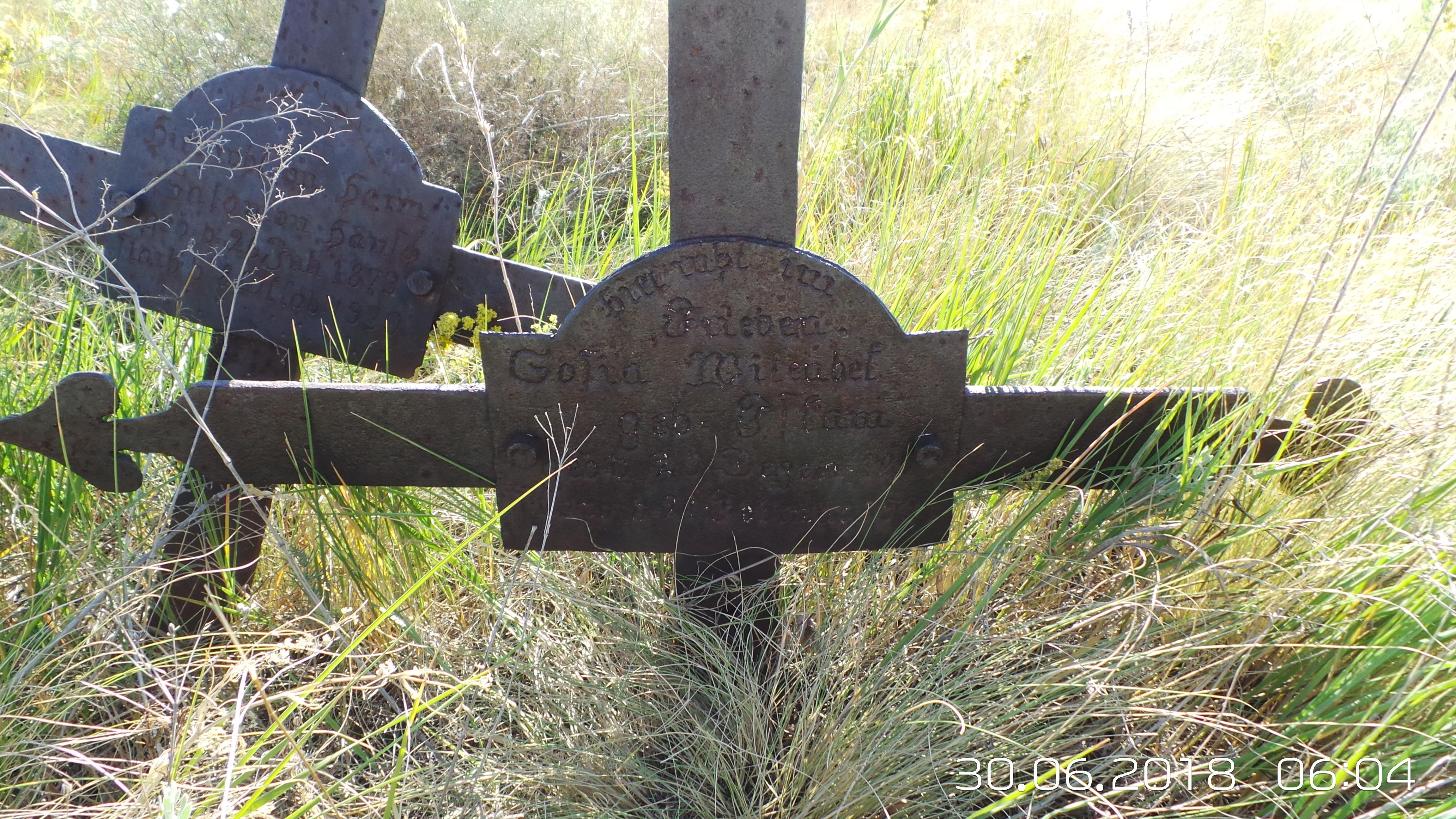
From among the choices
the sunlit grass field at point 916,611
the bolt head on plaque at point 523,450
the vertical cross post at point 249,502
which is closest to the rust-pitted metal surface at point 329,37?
the vertical cross post at point 249,502

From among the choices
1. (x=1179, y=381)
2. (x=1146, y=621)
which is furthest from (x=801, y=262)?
(x=1179, y=381)

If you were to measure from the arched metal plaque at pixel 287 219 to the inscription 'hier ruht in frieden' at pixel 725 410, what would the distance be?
0.48 meters

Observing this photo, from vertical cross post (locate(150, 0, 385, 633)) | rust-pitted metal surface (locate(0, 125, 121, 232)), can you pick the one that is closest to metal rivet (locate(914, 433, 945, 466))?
vertical cross post (locate(150, 0, 385, 633))

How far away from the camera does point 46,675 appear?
4.88 ft

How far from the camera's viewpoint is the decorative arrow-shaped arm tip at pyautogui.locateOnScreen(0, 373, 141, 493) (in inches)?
52.6

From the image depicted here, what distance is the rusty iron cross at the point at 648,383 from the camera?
1357 mm

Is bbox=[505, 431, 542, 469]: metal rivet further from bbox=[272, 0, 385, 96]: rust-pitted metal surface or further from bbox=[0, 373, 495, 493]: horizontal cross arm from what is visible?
bbox=[272, 0, 385, 96]: rust-pitted metal surface

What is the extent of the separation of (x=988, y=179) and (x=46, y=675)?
257 centimetres

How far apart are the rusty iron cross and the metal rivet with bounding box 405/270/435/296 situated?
0.06 m

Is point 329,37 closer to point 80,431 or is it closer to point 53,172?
point 53,172

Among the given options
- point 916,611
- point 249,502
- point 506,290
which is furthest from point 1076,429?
point 249,502

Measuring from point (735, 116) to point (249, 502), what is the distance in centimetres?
110

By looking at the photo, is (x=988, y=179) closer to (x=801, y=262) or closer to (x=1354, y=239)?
(x=1354, y=239)
